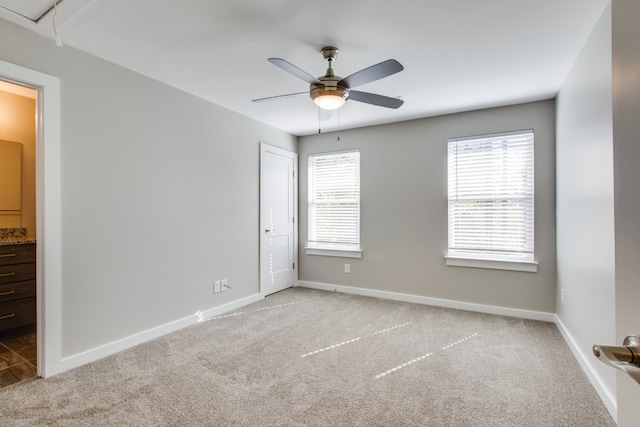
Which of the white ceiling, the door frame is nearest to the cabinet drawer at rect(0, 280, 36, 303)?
the door frame

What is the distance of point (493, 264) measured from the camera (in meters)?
3.74

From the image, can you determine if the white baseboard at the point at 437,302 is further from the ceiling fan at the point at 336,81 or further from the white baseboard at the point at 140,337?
the ceiling fan at the point at 336,81

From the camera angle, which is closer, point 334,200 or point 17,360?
point 17,360

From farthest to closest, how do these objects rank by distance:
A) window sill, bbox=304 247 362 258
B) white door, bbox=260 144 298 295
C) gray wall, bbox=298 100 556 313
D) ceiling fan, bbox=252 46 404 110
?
1. window sill, bbox=304 247 362 258
2. white door, bbox=260 144 298 295
3. gray wall, bbox=298 100 556 313
4. ceiling fan, bbox=252 46 404 110

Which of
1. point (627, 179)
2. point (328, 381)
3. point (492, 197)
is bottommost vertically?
point (328, 381)

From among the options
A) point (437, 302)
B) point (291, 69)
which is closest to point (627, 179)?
point (291, 69)

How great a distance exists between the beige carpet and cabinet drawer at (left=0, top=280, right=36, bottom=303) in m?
1.36

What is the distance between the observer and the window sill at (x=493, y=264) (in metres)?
3.56

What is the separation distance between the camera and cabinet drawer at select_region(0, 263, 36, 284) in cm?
306

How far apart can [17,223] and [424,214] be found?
4784 millimetres

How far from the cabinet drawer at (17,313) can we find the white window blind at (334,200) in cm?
340

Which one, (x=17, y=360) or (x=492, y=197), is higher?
(x=492, y=197)

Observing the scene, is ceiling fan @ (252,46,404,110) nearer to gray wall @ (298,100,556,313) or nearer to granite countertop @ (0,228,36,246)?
gray wall @ (298,100,556,313)

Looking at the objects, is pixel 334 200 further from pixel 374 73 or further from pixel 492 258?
pixel 374 73
